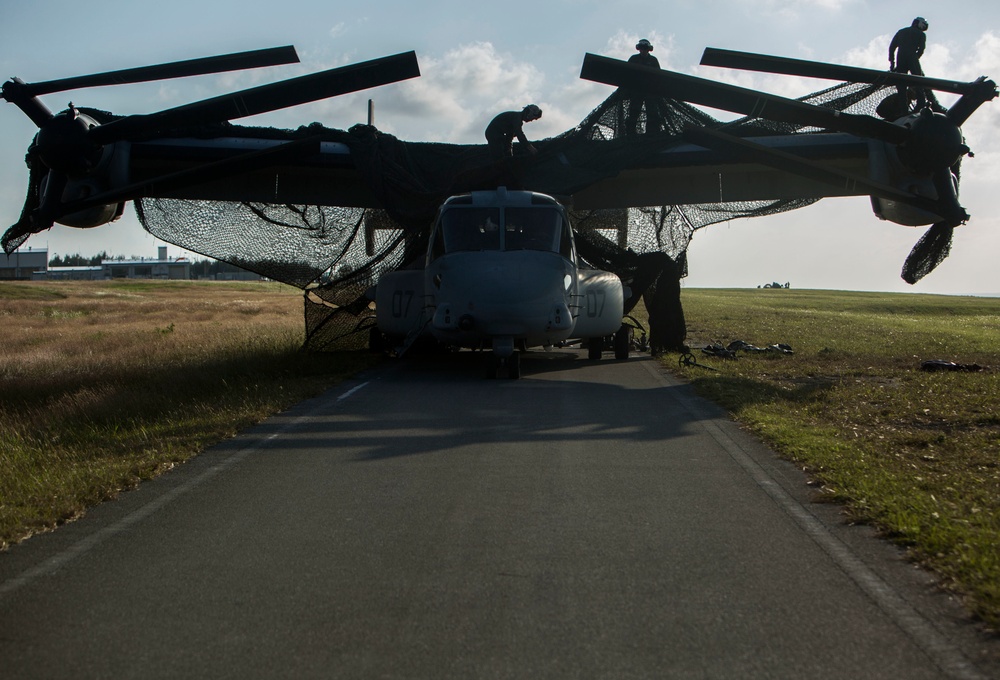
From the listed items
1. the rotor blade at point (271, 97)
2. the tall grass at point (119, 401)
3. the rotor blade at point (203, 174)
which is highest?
the rotor blade at point (271, 97)

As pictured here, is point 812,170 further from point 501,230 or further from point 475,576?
point 475,576

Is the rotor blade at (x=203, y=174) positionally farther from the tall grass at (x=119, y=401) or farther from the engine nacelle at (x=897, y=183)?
the engine nacelle at (x=897, y=183)

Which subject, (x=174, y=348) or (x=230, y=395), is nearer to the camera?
(x=230, y=395)

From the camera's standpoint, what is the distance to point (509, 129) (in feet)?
56.7

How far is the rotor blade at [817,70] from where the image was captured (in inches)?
528

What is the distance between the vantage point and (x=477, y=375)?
1455 centimetres

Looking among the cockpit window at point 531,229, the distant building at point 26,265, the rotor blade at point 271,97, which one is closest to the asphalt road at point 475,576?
the cockpit window at point 531,229

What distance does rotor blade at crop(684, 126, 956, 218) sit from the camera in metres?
14.7

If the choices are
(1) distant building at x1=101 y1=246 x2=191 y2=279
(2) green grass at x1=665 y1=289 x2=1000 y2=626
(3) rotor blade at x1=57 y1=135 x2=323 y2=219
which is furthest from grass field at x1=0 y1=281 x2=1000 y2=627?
(1) distant building at x1=101 y1=246 x2=191 y2=279

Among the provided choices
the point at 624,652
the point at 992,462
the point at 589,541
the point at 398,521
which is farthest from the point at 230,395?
the point at 624,652

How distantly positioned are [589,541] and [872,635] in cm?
176

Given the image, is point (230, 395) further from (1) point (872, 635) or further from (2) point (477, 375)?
(1) point (872, 635)

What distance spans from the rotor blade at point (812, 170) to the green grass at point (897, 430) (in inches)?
97.0

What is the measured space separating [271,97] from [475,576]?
11.1m
